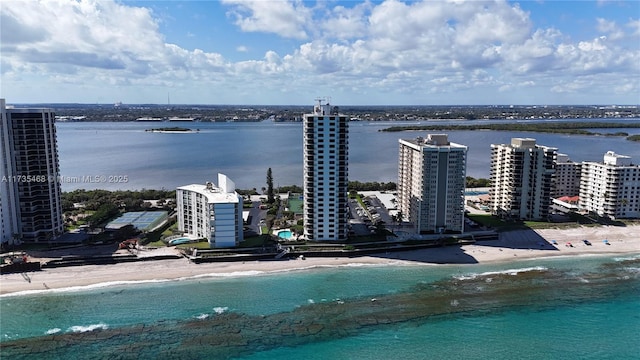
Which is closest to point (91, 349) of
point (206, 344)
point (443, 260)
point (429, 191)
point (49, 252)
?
point (206, 344)

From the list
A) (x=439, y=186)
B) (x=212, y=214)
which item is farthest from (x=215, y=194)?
(x=439, y=186)

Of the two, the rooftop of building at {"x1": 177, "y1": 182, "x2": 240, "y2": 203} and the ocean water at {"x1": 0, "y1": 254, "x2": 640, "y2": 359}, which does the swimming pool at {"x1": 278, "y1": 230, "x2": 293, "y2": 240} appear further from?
the ocean water at {"x1": 0, "y1": 254, "x2": 640, "y2": 359}

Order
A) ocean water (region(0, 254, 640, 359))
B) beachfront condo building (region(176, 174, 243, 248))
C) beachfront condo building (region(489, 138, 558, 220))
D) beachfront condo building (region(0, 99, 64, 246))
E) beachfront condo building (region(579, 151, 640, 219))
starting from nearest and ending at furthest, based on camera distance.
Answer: ocean water (region(0, 254, 640, 359))
beachfront condo building (region(176, 174, 243, 248))
beachfront condo building (region(0, 99, 64, 246))
beachfront condo building (region(489, 138, 558, 220))
beachfront condo building (region(579, 151, 640, 219))

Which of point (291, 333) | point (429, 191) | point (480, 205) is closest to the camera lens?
point (291, 333)

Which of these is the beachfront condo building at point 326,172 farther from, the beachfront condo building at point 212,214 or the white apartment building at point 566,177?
the white apartment building at point 566,177

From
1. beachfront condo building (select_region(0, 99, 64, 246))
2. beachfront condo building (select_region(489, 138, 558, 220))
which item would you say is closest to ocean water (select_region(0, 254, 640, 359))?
beachfront condo building (select_region(0, 99, 64, 246))

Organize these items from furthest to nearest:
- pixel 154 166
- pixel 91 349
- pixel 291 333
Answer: pixel 154 166
pixel 291 333
pixel 91 349

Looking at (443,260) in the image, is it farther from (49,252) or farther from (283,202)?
(49,252)
